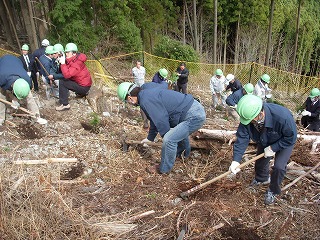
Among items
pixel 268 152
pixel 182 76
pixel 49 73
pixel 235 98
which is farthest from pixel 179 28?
pixel 268 152

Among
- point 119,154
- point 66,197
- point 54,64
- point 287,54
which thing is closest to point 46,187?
Result: point 66,197

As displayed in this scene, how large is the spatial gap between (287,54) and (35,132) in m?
26.5

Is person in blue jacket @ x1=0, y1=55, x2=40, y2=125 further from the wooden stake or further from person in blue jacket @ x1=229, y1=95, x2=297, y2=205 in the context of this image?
person in blue jacket @ x1=229, y1=95, x2=297, y2=205

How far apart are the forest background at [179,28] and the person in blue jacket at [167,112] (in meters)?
9.12

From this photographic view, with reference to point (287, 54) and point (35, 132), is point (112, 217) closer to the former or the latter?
point (35, 132)

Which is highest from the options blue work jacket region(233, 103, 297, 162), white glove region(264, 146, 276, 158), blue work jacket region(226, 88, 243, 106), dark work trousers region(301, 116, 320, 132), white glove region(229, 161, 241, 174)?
blue work jacket region(233, 103, 297, 162)

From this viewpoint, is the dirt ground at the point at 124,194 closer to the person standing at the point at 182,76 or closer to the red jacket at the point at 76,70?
the red jacket at the point at 76,70

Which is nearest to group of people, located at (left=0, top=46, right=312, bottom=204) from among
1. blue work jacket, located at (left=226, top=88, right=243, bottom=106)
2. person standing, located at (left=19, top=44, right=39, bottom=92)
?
person standing, located at (left=19, top=44, right=39, bottom=92)

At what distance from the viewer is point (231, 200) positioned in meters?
3.87

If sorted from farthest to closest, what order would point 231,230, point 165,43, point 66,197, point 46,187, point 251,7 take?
point 251,7 → point 165,43 → point 66,197 → point 231,230 → point 46,187

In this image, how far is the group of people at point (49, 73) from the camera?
5.13m

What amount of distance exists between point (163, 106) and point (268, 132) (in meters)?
1.31

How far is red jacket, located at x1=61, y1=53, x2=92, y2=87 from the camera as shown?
5875 millimetres

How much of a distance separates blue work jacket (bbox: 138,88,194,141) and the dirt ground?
884 mm
